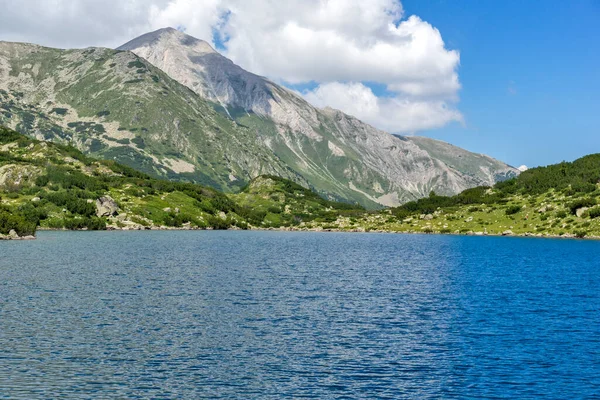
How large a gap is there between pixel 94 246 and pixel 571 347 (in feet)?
414

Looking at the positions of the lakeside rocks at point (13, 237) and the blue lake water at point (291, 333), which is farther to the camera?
the lakeside rocks at point (13, 237)

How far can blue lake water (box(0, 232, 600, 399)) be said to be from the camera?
3700 centimetres

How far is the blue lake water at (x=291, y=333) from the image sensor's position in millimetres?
37000

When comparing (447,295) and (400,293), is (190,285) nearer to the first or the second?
(400,293)

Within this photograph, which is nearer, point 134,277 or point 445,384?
point 445,384

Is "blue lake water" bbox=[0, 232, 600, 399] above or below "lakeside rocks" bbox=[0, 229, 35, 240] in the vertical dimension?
below

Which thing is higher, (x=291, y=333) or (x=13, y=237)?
(x=13, y=237)

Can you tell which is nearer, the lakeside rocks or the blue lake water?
the blue lake water

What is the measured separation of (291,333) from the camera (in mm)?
51812

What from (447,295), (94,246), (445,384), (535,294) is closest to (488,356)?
(445,384)

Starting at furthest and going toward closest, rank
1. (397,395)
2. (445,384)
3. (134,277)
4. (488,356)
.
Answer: (134,277) → (488,356) → (445,384) → (397,395)

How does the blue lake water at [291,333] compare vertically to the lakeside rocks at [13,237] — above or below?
below

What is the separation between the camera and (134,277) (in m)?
87.8

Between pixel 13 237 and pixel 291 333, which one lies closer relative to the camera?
pixel 291 333
